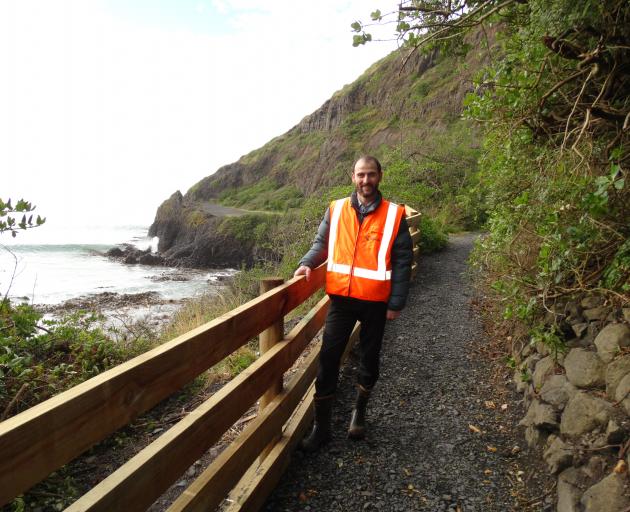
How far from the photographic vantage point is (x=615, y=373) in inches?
109

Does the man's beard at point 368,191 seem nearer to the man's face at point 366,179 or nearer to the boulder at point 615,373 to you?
the man's face at point 366,179

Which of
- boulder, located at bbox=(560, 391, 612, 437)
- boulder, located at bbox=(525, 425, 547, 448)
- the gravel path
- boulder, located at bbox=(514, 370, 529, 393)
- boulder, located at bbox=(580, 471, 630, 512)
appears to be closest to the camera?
boulder, located at bbox=(580, 471, 630, 512)

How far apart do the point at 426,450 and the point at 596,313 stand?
66.1 inches

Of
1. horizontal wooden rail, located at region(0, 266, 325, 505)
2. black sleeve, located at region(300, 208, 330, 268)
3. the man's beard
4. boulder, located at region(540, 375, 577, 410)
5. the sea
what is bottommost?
the sea

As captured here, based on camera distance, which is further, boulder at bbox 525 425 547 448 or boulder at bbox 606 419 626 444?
boulder at bbox 525 425 547 448

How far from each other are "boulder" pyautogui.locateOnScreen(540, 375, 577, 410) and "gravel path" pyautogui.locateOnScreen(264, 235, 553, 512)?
43 cm

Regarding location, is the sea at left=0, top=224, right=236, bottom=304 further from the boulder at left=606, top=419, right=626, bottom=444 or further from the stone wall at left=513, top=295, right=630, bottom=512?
the boulder at left=606, top=419, right=626, bottom=444

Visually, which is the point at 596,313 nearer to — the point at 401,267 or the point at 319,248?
the point at 401,267

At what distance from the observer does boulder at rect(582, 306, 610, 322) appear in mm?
3211

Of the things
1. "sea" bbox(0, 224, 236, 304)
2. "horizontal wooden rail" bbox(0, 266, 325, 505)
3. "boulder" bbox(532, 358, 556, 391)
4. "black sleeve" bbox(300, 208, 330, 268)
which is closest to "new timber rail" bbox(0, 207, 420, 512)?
"horizontal wooden rail" bbox(0, 266, 325, 505)

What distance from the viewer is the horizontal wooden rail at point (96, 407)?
1065mm

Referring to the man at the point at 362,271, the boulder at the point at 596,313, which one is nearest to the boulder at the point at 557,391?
the boulder at the point at 596,313

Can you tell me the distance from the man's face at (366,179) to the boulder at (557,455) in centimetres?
209

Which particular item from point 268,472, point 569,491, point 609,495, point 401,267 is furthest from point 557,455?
point 268,472
